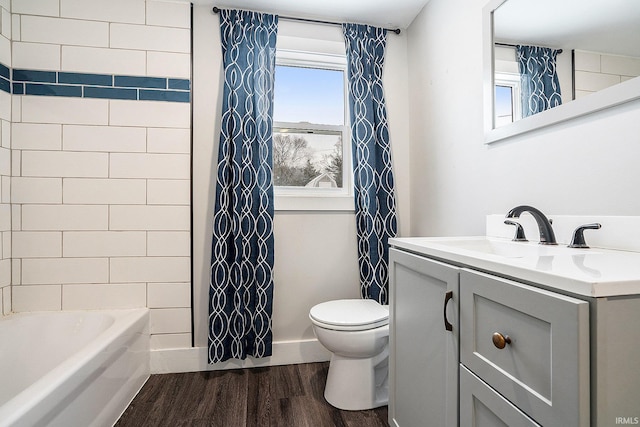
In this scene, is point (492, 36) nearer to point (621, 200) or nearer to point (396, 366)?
point (621, 200)

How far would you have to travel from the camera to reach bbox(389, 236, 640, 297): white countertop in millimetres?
542

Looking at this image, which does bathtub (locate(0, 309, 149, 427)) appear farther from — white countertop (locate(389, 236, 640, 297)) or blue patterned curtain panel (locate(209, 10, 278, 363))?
white countertop (locate(389, 236, 640, 297))

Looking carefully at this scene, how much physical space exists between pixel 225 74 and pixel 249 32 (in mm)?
319

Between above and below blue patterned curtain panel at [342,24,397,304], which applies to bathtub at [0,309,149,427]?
below

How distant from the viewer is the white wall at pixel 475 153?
39.5 inches

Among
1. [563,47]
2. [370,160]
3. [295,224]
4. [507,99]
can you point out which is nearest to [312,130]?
[370,160]

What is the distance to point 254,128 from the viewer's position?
203 cm

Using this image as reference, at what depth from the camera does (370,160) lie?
2.16m

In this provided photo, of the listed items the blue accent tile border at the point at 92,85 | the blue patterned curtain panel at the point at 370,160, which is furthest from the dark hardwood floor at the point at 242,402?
the blue accent tile border at the point at 92,85

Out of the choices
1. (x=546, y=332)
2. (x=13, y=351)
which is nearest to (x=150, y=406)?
(x=13, y=351)

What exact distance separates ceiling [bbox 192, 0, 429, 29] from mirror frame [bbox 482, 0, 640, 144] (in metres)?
0.75

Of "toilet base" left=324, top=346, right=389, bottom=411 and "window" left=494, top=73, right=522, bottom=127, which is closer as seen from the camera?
"window" left=494, top=73, right=522, bottom=127

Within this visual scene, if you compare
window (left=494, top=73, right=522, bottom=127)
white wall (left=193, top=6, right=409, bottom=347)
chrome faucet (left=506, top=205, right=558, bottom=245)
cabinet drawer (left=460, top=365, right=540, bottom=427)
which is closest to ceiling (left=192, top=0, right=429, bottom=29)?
white wall (left=193, top=6, right=409, bottom=347)

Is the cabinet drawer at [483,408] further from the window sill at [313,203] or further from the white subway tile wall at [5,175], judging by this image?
the white subway tile wall at [5,175]
